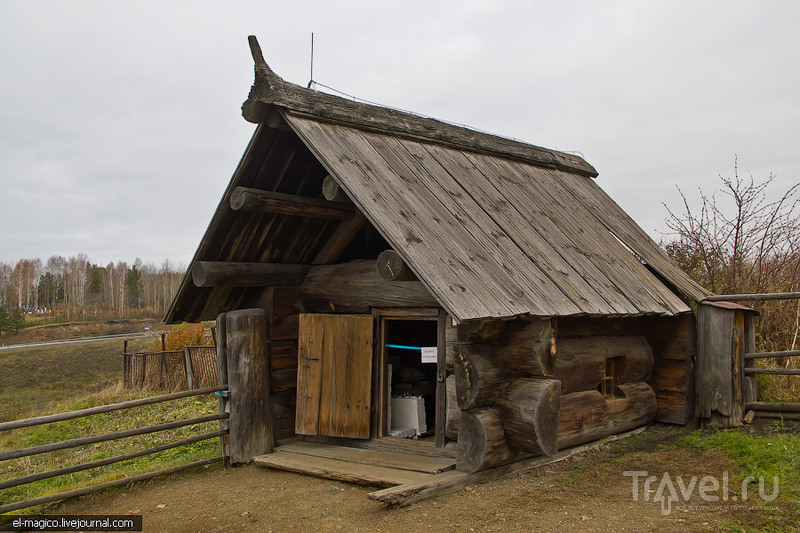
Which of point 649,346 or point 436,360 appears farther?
point 649,346

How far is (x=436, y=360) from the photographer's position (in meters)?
7.01

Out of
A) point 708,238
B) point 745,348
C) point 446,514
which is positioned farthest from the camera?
point 708,238

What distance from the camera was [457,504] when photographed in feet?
17.9

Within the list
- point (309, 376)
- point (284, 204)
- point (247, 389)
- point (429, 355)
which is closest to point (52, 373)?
point (247, 389)

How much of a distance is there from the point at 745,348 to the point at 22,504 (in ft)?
29.4

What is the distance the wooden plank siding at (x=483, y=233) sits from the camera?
5.80m

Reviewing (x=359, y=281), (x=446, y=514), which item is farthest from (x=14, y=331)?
(x=446, y=514)

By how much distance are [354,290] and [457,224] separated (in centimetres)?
186

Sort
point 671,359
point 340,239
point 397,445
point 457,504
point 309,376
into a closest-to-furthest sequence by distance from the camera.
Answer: point 457,504, point 397,445, point 309,376, point 340,239, point 671,359

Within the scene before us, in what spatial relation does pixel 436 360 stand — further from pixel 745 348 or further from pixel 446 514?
pixel 745 348

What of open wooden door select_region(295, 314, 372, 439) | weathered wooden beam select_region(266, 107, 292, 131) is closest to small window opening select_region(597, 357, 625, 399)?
open wooden door select_region(295, 314, 372, 439)

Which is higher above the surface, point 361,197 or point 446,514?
point 361,197

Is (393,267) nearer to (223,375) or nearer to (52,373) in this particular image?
(223,375)

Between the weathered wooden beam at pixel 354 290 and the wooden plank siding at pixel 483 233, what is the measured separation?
3.64ft
